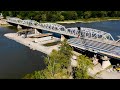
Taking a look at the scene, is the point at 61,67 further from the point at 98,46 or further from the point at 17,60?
the point at 98,46

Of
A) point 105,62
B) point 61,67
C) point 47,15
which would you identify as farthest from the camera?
point 47,15

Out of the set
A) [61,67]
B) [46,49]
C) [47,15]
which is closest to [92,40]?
[46,49]

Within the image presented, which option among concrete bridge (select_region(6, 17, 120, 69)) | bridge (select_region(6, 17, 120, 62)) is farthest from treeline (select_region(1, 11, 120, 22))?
bridge (select_region(6, 17, 120, 62))

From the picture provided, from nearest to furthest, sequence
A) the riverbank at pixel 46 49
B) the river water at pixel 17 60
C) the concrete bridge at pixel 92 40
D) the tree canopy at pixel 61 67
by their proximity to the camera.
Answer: the tree canopy at pixel 61 67
the riverbank at pixel 46 49
the river water at pixel 17 60
the concrete bridge at pixel 92 40

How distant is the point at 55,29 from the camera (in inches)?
1110

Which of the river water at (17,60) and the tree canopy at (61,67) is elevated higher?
the tree canopy at (61,67)

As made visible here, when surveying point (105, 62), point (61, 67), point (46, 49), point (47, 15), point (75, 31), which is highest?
point (75, 31)

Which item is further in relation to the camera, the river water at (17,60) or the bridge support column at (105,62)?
the bridge support column at (105,62)

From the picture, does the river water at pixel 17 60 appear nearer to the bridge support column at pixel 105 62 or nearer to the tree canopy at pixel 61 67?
the tree canopy at pixel 61 67

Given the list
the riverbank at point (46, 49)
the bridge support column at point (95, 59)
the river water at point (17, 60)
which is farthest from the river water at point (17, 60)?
the bridge support column at point (95, 59)

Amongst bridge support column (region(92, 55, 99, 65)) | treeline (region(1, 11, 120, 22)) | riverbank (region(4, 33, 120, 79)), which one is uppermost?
treeline (region(1, 11, 120, 22))

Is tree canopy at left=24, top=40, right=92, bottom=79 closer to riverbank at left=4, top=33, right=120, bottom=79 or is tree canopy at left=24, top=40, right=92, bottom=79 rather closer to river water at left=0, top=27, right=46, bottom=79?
riverbank at left=4, top=33, right=120, bottom=79
